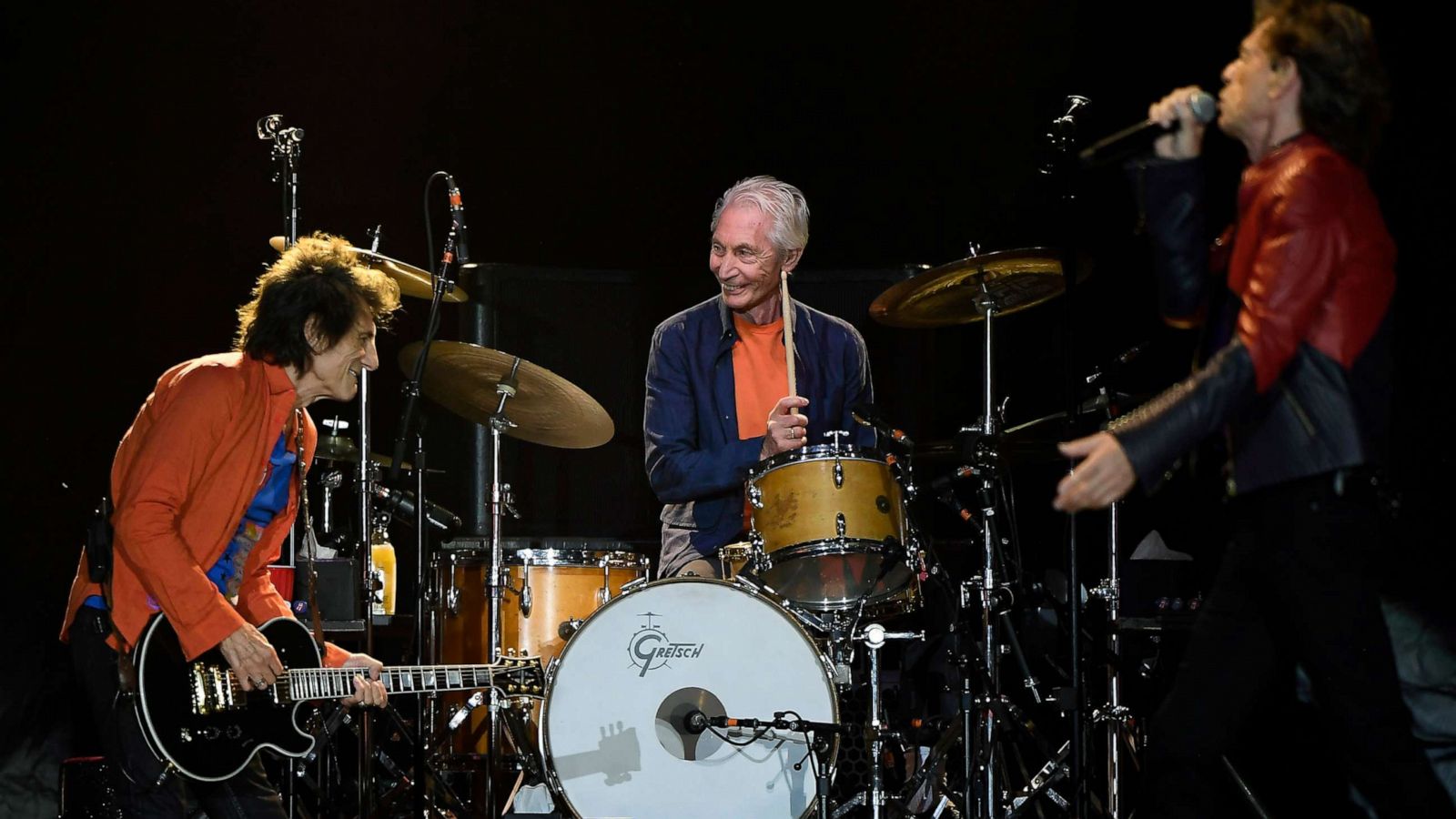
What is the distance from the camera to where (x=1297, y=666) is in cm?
281

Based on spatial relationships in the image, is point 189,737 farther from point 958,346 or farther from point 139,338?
point 958,346

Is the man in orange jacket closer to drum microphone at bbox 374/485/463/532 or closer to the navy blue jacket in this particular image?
drum microphone at bbox 374/485/463/532

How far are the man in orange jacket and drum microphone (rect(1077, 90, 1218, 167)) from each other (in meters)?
2.23

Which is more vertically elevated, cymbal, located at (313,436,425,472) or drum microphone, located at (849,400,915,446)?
cymbal, located at (313,436,425,472)

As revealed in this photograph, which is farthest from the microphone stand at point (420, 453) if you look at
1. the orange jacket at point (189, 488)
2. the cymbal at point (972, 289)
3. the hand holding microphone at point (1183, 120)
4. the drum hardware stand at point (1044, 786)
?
the hand holding microphone at point (1183, 120)

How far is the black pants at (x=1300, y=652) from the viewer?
259 centimetres

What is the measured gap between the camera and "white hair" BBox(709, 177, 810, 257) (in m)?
5.93

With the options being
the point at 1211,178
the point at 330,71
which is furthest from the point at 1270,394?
the point at 330,71

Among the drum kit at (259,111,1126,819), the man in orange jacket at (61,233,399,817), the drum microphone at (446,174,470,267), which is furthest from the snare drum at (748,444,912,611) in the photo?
the man in orange jacket at (61,233,399,817)

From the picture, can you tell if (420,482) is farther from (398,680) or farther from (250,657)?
(250,657)

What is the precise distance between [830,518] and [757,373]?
1313 millimetres

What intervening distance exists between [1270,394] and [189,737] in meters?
2.79

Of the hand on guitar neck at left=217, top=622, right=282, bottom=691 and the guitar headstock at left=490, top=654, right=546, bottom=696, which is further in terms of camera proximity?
the guitar headstock at left=490, top=654, right=546, bottom=696

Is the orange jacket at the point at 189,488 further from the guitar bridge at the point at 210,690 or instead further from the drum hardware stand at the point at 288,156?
the drum hardware stand at the point at 288,156
